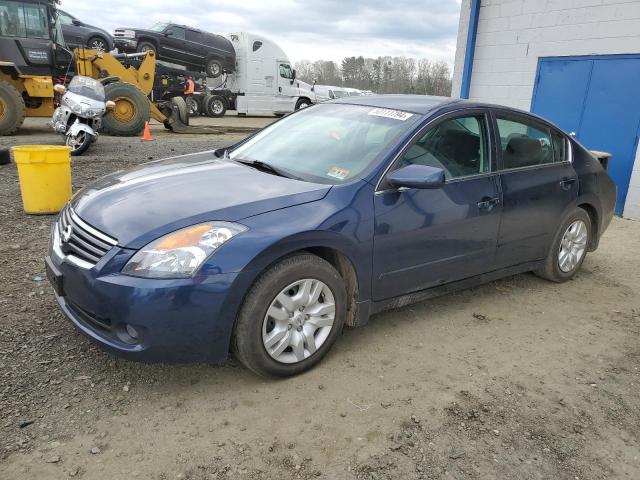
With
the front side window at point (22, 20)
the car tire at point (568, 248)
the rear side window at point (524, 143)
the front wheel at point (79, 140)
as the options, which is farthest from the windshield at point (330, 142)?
the front side window at point (22, 20)

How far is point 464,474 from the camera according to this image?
2.36 m

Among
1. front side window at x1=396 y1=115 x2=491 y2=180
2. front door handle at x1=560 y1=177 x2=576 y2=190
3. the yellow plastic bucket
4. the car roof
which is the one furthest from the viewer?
the yellow plastic bucket

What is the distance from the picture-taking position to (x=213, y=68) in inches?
866

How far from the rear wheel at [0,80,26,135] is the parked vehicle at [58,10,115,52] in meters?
9.97

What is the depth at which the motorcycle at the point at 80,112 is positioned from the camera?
934cm

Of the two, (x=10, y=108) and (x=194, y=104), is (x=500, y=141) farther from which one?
(x=194, y=104)

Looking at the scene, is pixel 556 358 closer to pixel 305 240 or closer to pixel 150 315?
pixel 305 240

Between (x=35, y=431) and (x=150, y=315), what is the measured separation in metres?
0.76

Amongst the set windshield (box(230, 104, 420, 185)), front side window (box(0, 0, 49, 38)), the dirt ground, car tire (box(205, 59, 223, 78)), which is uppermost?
front side window (box(0, 0, 49, 38))

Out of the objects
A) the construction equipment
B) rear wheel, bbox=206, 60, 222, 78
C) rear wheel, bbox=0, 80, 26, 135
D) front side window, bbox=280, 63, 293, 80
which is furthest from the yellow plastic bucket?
front side window, bbox=280, 63, 293, 80

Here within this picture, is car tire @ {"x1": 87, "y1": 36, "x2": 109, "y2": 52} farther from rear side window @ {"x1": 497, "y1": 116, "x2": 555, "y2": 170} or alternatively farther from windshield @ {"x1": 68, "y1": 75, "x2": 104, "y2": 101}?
rear side window @ {"x1": 497, "y1": 116, "x2": 555, "y2": 170}

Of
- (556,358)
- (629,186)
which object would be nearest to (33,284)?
(556,358)

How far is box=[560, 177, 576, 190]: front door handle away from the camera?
4.39 meters

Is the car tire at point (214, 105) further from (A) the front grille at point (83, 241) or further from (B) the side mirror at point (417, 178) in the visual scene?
(B) the side mirror at point (417, 178)
